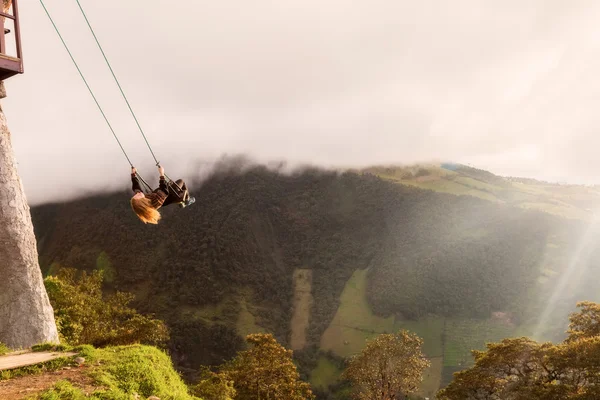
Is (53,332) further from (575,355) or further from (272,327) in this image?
(272,327)

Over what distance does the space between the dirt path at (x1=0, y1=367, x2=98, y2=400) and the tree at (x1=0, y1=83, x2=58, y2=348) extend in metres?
12.3

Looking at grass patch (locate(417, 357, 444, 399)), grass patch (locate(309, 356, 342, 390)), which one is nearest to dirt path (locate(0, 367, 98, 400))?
grass patch (locate(417, 357, 444, 399))

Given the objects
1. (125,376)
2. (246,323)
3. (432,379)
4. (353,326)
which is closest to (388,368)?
(125,376)

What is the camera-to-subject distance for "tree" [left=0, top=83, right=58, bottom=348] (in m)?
22.0

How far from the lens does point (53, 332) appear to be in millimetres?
24016

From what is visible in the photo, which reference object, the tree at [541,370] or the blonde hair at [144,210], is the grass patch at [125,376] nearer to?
the blonde hair at [144,210]

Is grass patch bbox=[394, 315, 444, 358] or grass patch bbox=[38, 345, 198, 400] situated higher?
grass patch bbox=[38, 345, 198, 400]

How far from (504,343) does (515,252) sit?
5876 inches

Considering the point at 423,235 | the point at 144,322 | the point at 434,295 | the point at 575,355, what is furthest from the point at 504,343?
the point at 423,235

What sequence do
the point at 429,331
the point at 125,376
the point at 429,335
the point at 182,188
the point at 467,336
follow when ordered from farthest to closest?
the point at 429,331
the point at 429,335
the point at 467,336
the point at 125,376
the point at 182,188

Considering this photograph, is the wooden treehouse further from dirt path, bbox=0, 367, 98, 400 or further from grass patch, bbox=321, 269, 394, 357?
grass patch, bbox=321, 269, 394, 357

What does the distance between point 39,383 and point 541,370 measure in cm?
3875

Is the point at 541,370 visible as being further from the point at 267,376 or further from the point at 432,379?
the point at 432,379

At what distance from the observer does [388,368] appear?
44781 millimetres
